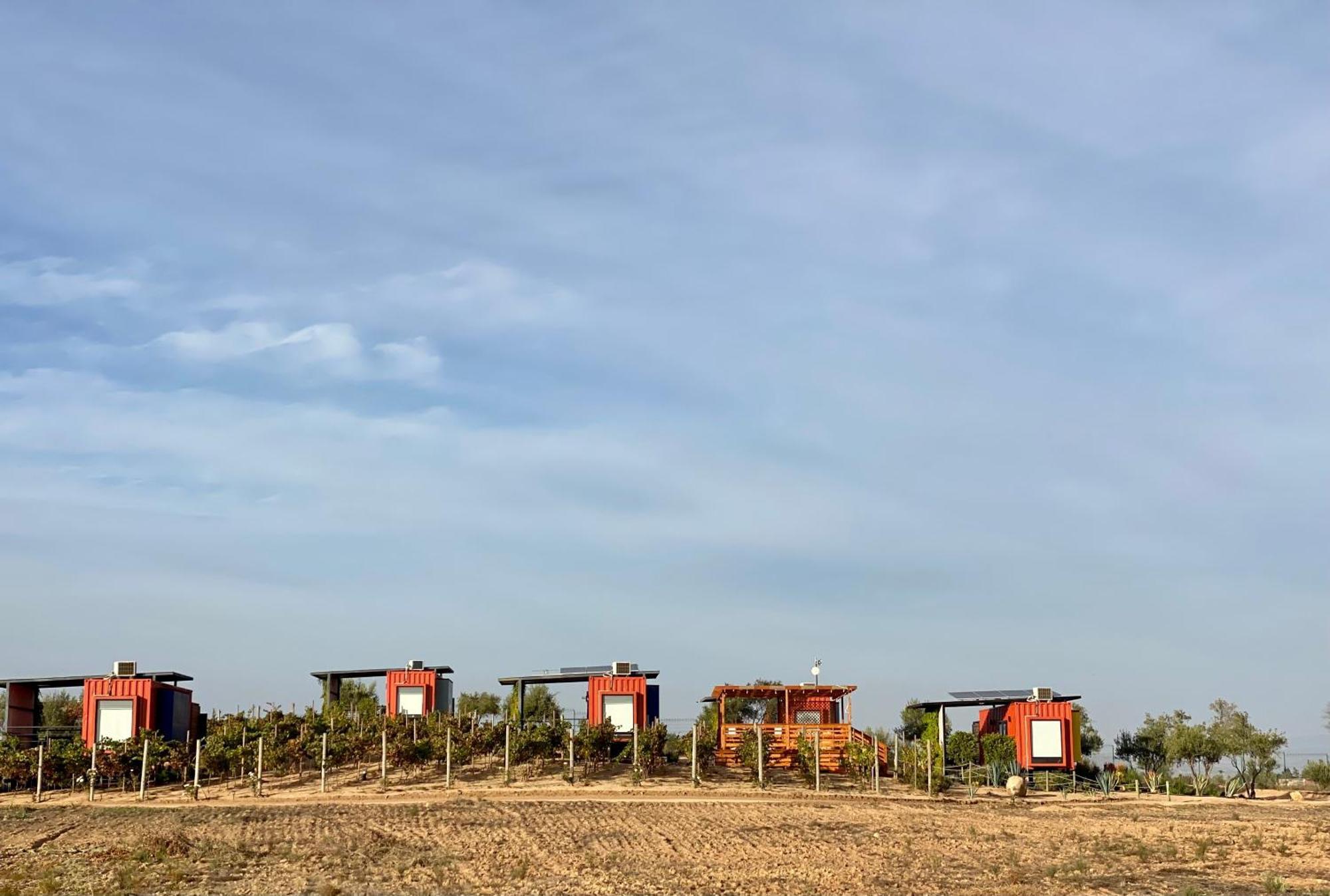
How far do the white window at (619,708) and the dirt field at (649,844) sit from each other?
893 cm

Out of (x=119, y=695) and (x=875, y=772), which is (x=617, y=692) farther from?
(x=119, y=695)

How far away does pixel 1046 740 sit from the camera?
52.7 meters

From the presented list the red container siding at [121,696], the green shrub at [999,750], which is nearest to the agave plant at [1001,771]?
the green shrub at [999,750]

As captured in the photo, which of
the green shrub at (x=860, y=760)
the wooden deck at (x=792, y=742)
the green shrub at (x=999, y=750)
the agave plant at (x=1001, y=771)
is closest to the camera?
the green shrub at (x=860, y=760)

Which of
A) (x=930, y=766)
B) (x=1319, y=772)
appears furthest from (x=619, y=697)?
(x=1319, y=772)

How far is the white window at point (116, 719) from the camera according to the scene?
5178 cm

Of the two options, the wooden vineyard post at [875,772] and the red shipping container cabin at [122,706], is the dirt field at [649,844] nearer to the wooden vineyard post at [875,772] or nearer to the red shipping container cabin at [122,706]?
the wooden vineyard post at [875,772]

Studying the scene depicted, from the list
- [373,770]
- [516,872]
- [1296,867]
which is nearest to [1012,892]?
[1296,867]

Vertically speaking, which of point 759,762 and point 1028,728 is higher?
point 1028,728

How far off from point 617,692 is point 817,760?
36.6 ft

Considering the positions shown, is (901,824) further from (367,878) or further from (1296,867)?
(367,878)

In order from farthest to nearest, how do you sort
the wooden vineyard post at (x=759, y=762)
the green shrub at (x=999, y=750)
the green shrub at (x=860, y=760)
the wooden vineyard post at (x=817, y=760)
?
the green shrub at (x=999, y=750), the green shrub at (x=860, y=760), the wooden vineyard post at (x=759, y=762), the wooden vineyard post at (x=817, y=760)

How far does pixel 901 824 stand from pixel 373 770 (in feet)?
71.9

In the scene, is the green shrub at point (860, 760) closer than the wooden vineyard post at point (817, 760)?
No
